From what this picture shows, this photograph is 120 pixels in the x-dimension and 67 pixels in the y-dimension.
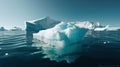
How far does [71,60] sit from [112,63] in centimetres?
269

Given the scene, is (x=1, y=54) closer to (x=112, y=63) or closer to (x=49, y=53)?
(x=49, y=53)

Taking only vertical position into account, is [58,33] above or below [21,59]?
above

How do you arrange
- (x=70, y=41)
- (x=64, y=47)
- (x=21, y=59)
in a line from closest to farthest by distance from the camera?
1. (x=21, y=59)
2. (x=64, y=47)
3. (x=70, y=41)

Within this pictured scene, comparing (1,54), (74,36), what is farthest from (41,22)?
(1,54)

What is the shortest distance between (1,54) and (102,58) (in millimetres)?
7779

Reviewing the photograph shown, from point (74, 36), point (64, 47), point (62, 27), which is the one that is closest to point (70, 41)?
point (74, 36)

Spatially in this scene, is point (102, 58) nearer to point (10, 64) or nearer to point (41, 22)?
point (10, 64)

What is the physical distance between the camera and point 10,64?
11547mm

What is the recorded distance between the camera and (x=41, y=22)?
131 feet

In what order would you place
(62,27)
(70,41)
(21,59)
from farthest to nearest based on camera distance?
(62,27)
(70,41)
(21,59)

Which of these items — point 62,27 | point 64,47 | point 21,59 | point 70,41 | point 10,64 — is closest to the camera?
point 10,64

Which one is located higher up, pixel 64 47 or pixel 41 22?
pixel 41 22

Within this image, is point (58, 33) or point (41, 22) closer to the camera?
point (58, 33)

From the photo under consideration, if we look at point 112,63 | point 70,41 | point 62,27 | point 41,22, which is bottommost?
point 112,63
